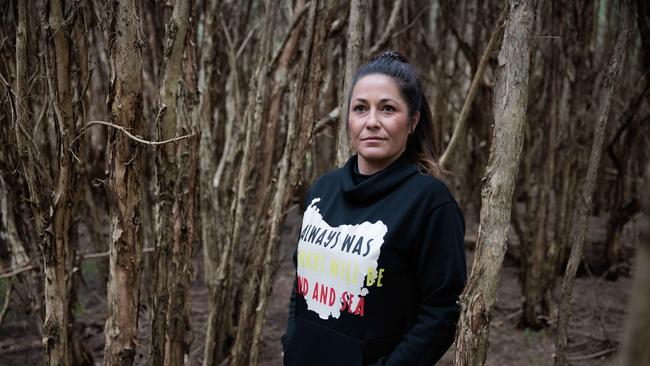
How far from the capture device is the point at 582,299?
434 cm

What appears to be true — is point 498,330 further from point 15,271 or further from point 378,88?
point 15,271

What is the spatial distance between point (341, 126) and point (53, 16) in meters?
1.05

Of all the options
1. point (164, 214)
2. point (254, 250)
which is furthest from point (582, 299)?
point (164, 214)

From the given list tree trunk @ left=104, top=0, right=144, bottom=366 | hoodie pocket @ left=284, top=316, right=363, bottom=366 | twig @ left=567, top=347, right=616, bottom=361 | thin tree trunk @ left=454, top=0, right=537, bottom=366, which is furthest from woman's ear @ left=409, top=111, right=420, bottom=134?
twig @ left=567, top=347, right=616, bottom=361

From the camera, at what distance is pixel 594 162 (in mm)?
1939

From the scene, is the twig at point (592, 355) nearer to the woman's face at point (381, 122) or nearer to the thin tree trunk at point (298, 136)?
the thin tree trunk at point (298, 136)

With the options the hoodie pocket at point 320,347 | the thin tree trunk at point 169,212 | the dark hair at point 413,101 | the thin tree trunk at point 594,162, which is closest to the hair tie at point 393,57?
the dark hair at point 413,101

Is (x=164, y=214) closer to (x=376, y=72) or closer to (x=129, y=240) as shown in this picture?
(x=129, y=240)

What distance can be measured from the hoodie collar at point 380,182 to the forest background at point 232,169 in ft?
0.66

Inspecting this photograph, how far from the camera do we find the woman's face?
51.8 inches

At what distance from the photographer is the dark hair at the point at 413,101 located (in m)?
1.33

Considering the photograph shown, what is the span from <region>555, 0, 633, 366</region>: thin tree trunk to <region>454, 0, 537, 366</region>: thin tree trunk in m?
0.87

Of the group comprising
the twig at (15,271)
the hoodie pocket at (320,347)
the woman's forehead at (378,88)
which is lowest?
the twig at (15,271)

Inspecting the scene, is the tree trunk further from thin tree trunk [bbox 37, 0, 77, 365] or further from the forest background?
thin tree trunk [bbox 37, 0, 77, 365]
